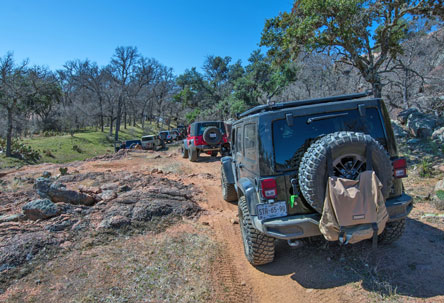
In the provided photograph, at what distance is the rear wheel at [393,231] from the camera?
362 centimetres

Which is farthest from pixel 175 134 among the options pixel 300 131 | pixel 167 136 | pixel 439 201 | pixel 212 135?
pixel 300 131

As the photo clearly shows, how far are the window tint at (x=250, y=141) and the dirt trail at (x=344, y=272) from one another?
1.50m

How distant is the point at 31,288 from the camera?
10.5ft

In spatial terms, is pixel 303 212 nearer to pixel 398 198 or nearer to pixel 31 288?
pixel 398 198

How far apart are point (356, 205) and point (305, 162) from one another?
64 centimetres

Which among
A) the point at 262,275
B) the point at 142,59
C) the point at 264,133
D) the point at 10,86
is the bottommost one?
the point at 262,275

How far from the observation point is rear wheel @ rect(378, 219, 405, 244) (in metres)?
3.62

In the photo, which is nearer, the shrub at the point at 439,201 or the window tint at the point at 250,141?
the window tint at the point at 250,141

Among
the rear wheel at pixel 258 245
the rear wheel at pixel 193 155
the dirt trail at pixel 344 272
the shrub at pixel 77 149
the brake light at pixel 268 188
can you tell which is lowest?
the dirt trail at pixel 344 272

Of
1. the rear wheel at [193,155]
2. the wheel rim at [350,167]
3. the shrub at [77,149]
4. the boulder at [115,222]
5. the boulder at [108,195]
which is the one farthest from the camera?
the shrub at [77,149]

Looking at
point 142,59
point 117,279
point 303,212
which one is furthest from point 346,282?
point 142,59

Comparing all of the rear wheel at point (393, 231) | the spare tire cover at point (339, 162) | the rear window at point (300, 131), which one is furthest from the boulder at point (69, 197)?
the rear wheel at point (393, 231)

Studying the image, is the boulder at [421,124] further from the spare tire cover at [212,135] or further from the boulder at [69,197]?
the boulder at [69,197]

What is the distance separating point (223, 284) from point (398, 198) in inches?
92.2
